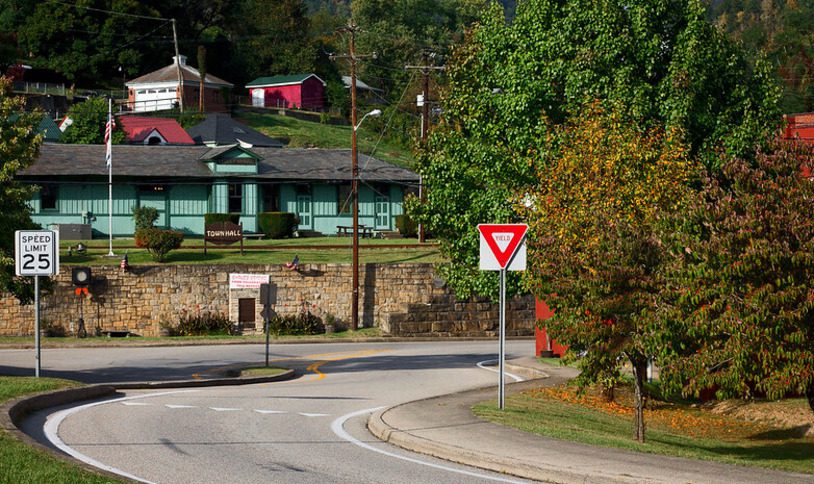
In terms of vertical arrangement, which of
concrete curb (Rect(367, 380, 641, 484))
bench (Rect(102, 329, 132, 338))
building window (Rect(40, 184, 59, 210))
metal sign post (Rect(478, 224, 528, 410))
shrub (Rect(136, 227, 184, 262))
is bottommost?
bench (Rect(102, 329, 132, 338))

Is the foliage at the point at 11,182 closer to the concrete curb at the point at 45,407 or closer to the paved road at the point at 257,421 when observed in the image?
the paved road at the point at 257,421

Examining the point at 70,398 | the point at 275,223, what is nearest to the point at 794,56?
the point at 275,223

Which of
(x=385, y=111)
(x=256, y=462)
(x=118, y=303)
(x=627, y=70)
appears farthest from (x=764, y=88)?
(x=385, y=111)

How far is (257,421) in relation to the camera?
18.2 metres

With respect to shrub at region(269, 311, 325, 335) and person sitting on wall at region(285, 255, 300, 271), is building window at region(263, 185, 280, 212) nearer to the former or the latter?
person sitting on wall at region(285, 255, 300, 271)

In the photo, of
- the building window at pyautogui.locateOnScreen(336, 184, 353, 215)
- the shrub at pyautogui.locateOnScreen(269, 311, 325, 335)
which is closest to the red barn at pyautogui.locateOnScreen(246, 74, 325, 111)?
the building window at pyautogui.locateOnScreen(336, 184, 353, 215)

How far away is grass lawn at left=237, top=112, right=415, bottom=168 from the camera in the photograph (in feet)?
298

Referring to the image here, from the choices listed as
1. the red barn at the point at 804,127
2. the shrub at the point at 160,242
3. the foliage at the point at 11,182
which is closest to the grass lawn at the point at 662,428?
the red barn at the point at 804,127

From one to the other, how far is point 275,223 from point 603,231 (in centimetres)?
4269

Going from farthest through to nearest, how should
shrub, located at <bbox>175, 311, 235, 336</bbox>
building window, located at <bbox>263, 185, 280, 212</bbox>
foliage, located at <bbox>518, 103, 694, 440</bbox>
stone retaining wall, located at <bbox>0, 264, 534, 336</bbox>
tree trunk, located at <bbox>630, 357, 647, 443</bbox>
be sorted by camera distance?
1. building window, located at <bbox>263, 185, 280, 212</bbox>
2. shrub, located at <bbox>175, 311, 235, 336</bbox>
3. stone retaining wall, located at <bbox>0, 264, 534, 336</bbox>
4. tree trunk, located at <bbox>630, 357, 647, 443</bbox>
5. foliage, located at <bbox>518, 103, 694, 440</bbox>

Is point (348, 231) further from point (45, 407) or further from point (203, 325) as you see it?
point (45, 407)

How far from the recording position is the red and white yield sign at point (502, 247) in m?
18.7

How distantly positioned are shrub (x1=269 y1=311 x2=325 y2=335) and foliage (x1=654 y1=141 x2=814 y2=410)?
29.9 m

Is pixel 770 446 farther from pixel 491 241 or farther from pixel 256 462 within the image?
pixel 256 462
